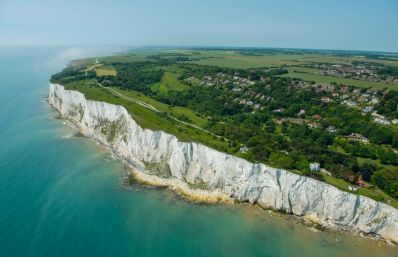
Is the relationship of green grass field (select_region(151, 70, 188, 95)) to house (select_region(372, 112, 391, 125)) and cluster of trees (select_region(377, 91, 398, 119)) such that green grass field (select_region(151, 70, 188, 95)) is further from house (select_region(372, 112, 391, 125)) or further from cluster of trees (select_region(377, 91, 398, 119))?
cluster of trees (select_region(377, 91, 398, 119))

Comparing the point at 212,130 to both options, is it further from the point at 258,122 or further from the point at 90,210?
the point at 90,210

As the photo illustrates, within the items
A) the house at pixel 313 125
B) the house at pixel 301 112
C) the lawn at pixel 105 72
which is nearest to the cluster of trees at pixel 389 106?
the house at pixel 301 112

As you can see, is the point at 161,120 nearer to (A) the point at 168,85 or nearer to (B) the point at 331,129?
(B) the point at 331,129

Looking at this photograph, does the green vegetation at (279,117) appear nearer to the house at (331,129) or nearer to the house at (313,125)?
the house at (331,129)

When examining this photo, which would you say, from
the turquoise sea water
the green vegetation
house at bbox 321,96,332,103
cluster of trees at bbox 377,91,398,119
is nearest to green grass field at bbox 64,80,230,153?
the green vegetation

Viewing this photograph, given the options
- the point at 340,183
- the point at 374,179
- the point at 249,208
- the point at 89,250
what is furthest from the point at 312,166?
the point at 89,250

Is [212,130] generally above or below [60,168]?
above
